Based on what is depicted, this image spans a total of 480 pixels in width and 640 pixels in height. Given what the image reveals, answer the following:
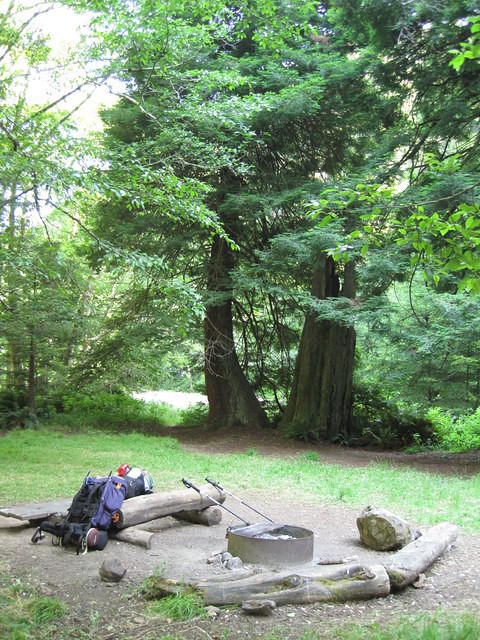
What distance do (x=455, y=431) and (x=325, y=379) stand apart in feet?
13.3

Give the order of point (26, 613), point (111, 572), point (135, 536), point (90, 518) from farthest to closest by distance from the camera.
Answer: point (135, 536), point (90, 518), point (111, 572), point (26, 613)

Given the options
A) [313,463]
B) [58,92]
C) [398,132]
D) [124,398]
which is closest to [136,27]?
[398,132]

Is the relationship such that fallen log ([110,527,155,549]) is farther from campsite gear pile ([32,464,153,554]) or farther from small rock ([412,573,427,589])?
small rock ([412,573,427,589])

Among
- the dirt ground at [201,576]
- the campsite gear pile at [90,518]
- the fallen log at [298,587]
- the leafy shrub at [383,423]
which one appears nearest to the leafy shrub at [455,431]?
the leafy shrub at [383,423]

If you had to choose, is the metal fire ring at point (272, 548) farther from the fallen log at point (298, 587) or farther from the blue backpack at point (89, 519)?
the blue backpack at point (89, 519)

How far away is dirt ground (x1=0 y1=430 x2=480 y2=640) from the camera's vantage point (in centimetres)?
397

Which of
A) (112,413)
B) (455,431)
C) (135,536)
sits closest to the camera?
(135,536)

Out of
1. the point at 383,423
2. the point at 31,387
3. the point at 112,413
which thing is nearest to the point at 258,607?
the point at 31,387

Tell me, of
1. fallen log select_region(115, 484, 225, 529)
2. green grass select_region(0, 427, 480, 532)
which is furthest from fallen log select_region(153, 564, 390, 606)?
green grass select_region(0, 427, 480, 532)

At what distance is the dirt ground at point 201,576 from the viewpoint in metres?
3.97

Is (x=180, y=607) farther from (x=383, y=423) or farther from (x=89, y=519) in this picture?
(x=383, y=423)

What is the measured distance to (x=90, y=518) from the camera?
573 centimetres

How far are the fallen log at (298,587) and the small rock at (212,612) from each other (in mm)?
51

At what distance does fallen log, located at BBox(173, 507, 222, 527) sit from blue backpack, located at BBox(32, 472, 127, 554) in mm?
1036
